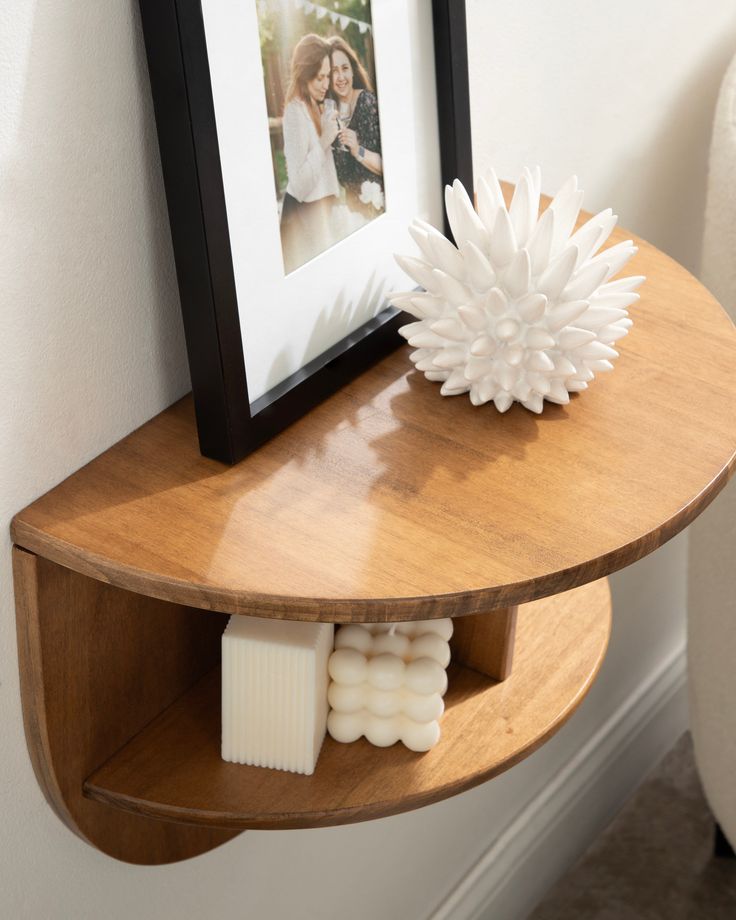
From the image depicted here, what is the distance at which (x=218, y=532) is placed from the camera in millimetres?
522

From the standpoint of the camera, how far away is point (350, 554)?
1.67ft

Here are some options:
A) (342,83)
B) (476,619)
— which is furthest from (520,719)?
(342,83)

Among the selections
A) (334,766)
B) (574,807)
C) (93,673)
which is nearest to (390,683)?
(334,766)

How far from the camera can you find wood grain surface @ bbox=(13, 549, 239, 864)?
0.57 m

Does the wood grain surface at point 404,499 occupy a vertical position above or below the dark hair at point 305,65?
below

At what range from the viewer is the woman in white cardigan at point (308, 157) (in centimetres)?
55

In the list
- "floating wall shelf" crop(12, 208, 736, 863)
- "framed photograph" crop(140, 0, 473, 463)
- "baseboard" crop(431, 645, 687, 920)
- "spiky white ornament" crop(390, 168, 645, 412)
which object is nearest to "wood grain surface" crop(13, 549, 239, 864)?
"floating wall shelf" crop(12, 208, 736, 863)

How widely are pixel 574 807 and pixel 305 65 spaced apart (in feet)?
3.59

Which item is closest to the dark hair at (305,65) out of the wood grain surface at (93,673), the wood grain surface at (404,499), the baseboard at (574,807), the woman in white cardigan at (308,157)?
the woman in white cardigan at (308,157)

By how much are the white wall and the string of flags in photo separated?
0.09 meters

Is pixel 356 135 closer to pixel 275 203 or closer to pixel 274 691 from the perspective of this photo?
pixel 275 203

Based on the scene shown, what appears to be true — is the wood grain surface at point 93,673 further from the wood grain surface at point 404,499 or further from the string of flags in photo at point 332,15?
the string of flags in photo at point 332,15

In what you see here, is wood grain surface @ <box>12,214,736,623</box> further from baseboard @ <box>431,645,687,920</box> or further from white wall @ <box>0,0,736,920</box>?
baseboard @ <box>431,645,687,920</box>

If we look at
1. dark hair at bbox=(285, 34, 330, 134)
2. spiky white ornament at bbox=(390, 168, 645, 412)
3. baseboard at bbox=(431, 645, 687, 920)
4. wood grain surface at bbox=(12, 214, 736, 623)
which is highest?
dark hair at bbox=(285, 34, 330, 134)
